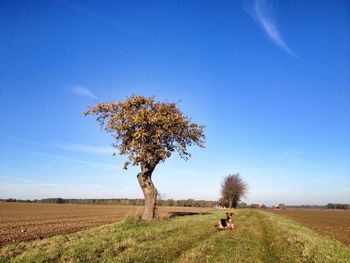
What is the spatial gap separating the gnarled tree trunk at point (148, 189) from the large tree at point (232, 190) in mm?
90878

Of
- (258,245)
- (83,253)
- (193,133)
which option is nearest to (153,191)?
(193,133)

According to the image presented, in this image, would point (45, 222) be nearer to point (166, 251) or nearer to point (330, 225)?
point (166, 251)

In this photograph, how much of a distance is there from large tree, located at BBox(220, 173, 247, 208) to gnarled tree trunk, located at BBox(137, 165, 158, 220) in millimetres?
90878

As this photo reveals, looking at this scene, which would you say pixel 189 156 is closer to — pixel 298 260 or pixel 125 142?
pixel 125 142

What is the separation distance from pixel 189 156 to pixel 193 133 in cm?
260

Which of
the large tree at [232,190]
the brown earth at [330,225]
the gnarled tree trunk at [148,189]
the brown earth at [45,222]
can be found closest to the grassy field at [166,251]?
the brown earth at [45,222]

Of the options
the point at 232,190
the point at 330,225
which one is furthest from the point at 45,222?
the point at 232,190

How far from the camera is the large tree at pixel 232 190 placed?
388 feet

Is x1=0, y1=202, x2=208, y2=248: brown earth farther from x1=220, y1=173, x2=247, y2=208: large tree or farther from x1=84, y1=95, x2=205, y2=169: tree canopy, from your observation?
x1=220, y1=173, x2=247, y2=208: large tree

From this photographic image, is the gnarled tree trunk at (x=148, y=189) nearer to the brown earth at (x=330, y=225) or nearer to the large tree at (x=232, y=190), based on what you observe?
the brown earth at (x=330, y=225)

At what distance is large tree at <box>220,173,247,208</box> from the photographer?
118 meters

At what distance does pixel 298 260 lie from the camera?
13.2 meters

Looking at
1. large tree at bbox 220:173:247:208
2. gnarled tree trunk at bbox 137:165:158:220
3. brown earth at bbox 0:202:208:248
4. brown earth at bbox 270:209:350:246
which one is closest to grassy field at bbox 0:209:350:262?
brown earth at bbox 0:202:208:248

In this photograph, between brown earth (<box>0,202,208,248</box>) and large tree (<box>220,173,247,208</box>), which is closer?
brown earth (<box>0,202,208,248</box>)
